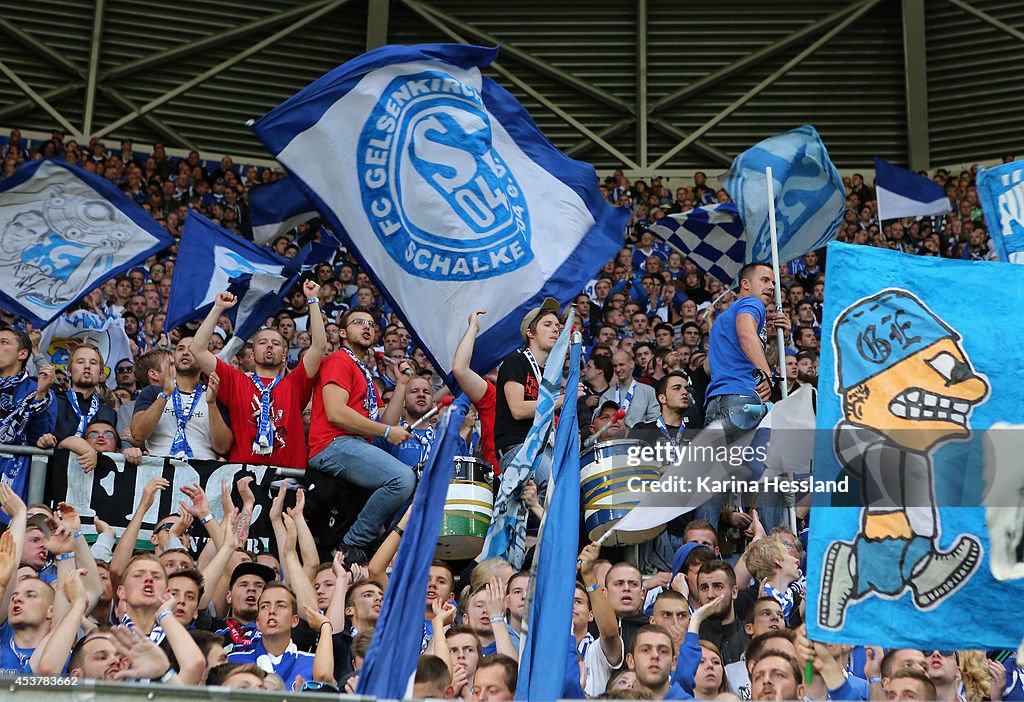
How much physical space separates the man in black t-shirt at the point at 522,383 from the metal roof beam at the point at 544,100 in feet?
39.9

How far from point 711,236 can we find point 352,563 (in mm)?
5717

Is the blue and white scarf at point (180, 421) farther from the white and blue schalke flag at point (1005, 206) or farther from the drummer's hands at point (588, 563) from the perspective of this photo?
the white and blue schalke flag at point (1005, 206)

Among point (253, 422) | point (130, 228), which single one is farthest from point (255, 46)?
point (253, 422)

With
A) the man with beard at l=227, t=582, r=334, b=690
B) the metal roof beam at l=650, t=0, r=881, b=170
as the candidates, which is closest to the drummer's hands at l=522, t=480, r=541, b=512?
the man with beard at l=227, t=582, r=334, b=690

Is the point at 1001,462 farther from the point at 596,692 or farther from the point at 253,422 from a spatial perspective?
the point at 253,422

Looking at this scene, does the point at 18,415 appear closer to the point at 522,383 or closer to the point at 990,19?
the point at 522,383

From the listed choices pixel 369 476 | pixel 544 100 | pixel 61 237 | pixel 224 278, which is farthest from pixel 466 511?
pixel 544 100

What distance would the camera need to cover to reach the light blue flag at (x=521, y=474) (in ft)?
21.9

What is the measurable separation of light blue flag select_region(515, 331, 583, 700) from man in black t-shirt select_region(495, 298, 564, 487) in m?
1.86

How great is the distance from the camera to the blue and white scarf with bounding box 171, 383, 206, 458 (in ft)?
26.6

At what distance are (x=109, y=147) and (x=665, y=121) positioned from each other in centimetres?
773

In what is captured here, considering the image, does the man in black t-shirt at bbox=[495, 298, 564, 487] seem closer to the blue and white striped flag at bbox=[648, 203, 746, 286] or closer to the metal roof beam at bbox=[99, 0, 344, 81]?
the blue and white striped flag at bbox=[648, 203, 746, 286]

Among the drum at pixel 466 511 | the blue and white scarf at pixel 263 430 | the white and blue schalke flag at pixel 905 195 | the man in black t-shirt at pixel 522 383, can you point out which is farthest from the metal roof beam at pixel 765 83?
the drum at pixel 466 511

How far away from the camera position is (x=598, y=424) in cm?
873
